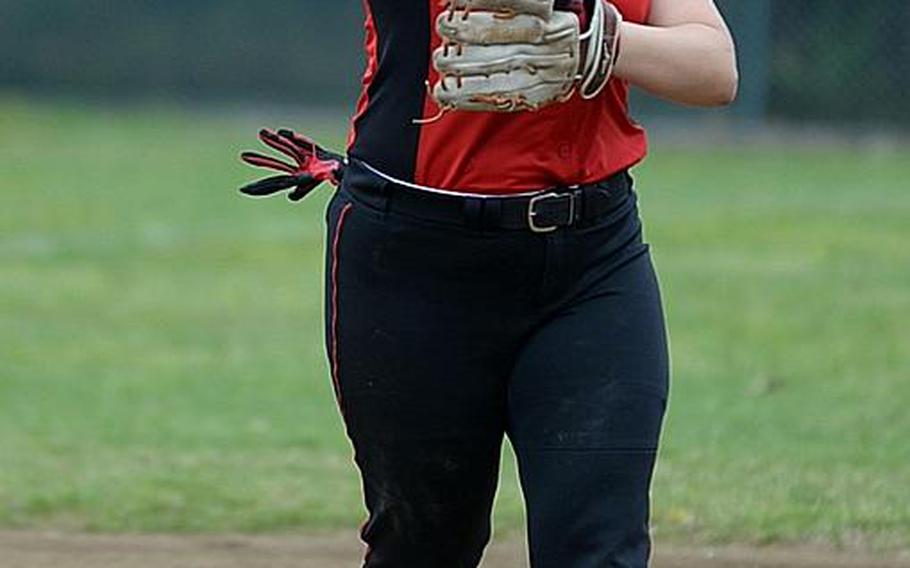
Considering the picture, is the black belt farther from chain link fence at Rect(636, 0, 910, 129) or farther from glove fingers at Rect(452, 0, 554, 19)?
chain link fence at Rect(636, 0, 910, 129)

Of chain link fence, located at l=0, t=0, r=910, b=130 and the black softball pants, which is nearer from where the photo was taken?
the black softball pants

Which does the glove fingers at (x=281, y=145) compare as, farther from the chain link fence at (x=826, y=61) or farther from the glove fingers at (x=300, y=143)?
the chain link fence at (x=826, y=61)

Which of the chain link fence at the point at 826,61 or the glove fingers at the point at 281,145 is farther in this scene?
the chain link fence at the point at 826,61

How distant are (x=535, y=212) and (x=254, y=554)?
2.61 metres

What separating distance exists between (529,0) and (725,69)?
0.40 m

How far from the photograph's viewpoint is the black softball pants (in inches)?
139

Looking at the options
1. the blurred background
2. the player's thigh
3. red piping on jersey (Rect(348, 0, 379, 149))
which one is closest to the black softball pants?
the player's thigh

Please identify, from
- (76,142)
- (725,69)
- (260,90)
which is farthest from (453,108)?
(260,90)

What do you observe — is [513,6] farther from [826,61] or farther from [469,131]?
[826,61]

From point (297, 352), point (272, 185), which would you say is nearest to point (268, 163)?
point (272, 185)

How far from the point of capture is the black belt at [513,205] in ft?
11.6

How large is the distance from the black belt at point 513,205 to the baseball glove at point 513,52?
228 mm

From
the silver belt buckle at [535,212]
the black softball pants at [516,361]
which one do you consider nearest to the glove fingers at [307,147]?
the black softball pants at [516,361]

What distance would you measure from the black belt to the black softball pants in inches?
0.5
